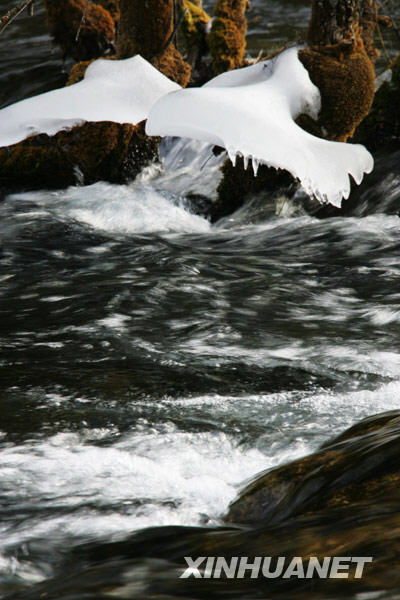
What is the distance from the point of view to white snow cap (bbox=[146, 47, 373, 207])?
5.79m

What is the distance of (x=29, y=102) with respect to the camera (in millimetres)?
7902

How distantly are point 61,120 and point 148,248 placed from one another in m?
2.56

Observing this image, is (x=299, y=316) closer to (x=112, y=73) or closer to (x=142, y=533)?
(x=142, y=533)

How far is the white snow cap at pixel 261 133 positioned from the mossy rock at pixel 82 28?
24.7ft

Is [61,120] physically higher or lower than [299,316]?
higher

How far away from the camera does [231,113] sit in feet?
20.0

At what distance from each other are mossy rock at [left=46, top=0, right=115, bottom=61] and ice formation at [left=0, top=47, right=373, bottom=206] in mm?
5529

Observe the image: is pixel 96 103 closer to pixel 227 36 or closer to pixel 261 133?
pixel 261 133

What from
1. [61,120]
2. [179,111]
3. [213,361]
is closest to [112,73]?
[61,120]

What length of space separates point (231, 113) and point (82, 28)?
847 centimetres

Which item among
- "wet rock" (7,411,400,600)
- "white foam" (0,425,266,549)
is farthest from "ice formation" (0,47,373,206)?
"wet rock" (7,411,400,600)

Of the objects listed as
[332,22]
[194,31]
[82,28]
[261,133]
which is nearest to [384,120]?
[332,22]

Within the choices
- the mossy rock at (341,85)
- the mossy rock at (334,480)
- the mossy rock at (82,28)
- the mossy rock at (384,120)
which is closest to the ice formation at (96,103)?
the mossy rock at (341,85)

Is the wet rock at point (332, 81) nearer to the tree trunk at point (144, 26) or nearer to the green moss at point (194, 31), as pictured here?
the tree trunk at point (144, 26)
